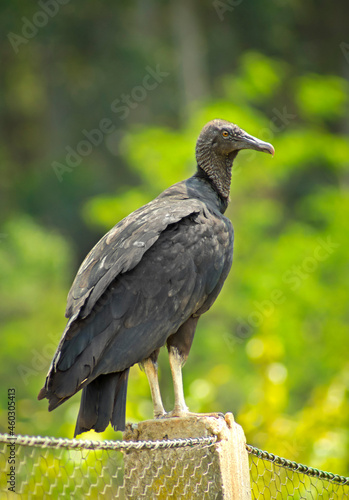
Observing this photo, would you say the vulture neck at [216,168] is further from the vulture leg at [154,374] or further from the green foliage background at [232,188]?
the green foliage background at [232,188]

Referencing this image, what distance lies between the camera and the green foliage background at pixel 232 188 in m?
7.00


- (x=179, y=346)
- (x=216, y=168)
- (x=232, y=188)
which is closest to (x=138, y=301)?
(x=179, y=346)

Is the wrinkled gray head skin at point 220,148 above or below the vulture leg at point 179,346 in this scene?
above

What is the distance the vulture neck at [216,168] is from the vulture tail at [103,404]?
1263 mm

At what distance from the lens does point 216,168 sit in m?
3.99

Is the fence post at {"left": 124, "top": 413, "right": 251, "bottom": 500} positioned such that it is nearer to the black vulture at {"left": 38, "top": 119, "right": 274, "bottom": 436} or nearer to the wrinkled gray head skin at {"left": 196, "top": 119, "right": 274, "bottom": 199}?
the black vulture at {"left": 38, "top": 119, "right": 274, "bottom": 436}

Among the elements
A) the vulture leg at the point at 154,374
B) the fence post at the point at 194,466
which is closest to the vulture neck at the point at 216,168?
the vulture leg at the point at 154,374

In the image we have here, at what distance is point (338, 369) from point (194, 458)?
20.7 ft

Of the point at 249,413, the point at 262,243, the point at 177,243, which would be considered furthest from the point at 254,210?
the point at 177,243

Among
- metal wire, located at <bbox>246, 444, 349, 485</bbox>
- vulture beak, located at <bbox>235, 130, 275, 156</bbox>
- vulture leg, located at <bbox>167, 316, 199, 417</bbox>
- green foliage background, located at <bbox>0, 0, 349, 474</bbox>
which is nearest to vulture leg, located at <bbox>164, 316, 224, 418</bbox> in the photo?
vulture leg, located at <bbox>167, 316, 199, 417</bbox>

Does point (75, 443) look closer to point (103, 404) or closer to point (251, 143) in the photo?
point (103, 404)

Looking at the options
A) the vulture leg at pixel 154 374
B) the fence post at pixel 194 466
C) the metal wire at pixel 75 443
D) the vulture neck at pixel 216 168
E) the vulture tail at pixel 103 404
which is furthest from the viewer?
the vulture neck at pixel 216 168

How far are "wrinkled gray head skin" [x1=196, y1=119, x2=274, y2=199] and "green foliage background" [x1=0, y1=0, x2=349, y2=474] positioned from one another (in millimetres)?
1974

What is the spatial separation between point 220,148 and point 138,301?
1.19 meters
